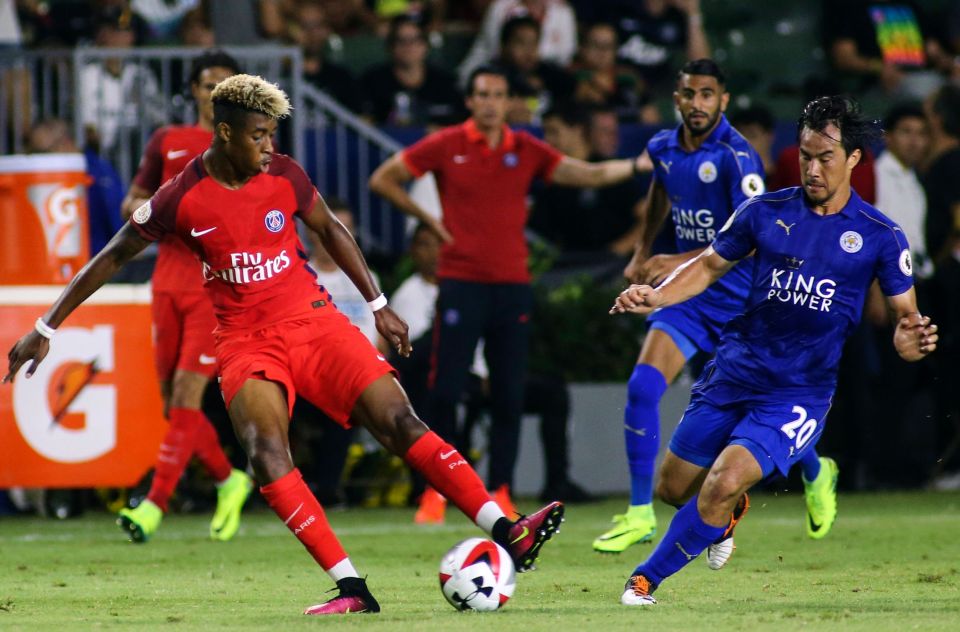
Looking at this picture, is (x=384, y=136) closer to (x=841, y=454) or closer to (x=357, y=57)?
(x=357, y=57)

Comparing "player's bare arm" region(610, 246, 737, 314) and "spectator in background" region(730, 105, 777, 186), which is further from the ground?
"player's bare arm" region(610, 246, 737, 314)

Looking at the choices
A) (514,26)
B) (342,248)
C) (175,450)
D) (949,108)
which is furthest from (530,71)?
(342,248)

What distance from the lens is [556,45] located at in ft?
54.2

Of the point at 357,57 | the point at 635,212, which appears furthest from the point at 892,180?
the point at 357,57

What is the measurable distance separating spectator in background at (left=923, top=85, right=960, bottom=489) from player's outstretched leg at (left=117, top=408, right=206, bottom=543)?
231 inches

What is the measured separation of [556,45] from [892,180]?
440 centimetres

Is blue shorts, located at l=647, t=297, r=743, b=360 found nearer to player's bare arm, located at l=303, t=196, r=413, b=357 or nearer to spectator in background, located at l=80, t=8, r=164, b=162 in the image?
player's bare arm, located at l=303, t=196, r=413, b=357

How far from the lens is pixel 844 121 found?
6766mm

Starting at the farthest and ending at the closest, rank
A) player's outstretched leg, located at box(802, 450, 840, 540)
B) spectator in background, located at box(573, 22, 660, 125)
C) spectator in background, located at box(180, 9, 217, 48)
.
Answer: spectator in background, located at box(573, 22, 660, 125) → spectator in background, located at box(180, 9, 217, 48) → player's outstretched leg, located at box(802, 450, 840, 540)

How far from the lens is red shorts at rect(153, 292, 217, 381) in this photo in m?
9.78

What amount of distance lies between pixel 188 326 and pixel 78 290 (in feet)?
9.19

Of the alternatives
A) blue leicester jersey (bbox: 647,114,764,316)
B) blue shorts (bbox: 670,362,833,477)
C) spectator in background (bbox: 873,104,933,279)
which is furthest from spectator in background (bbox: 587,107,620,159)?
blue shorts (bbox: 670,362,833,477)

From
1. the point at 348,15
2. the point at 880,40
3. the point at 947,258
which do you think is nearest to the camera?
the point at 947,258

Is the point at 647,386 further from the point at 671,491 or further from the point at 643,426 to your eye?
the point at 671,491
